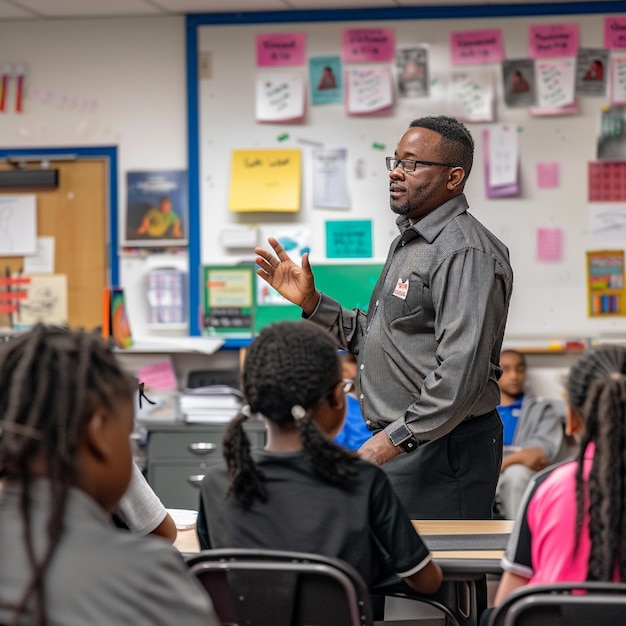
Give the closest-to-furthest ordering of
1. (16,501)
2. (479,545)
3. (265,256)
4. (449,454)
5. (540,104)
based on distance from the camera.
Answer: (16,501) → (479,545) → (449,454) → (265,256) → (540,104)

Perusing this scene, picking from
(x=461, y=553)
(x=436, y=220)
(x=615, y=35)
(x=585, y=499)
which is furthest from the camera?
(x=615, y=35)

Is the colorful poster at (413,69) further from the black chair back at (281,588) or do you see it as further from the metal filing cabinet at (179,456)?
the black chair back at (281,588)

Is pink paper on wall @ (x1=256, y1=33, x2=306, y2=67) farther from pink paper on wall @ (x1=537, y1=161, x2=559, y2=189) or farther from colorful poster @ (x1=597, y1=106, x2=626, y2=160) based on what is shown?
colorful poster @ (x1=597, y1=106, x2=626, y2=160)

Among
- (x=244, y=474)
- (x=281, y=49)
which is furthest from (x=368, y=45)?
(x=244, y=474)

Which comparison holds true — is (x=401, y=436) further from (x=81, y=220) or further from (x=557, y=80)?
→ (x=81, y=220)

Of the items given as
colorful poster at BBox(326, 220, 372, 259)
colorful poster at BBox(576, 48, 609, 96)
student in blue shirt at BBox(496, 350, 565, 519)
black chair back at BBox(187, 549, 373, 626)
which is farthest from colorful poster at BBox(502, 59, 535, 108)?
black chair back at BBox(187, 549, 373, 626)

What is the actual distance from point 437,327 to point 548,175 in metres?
2.40

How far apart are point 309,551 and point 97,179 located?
3.51m

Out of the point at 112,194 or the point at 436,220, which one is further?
the point at 112,194

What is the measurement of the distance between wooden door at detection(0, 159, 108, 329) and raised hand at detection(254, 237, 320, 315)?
7.52ft

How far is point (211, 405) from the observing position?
449cm

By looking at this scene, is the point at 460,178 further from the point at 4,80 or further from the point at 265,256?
the point at 4,80

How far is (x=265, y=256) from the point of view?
9.20 feet

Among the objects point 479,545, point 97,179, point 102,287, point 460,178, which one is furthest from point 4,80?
point 479,545
